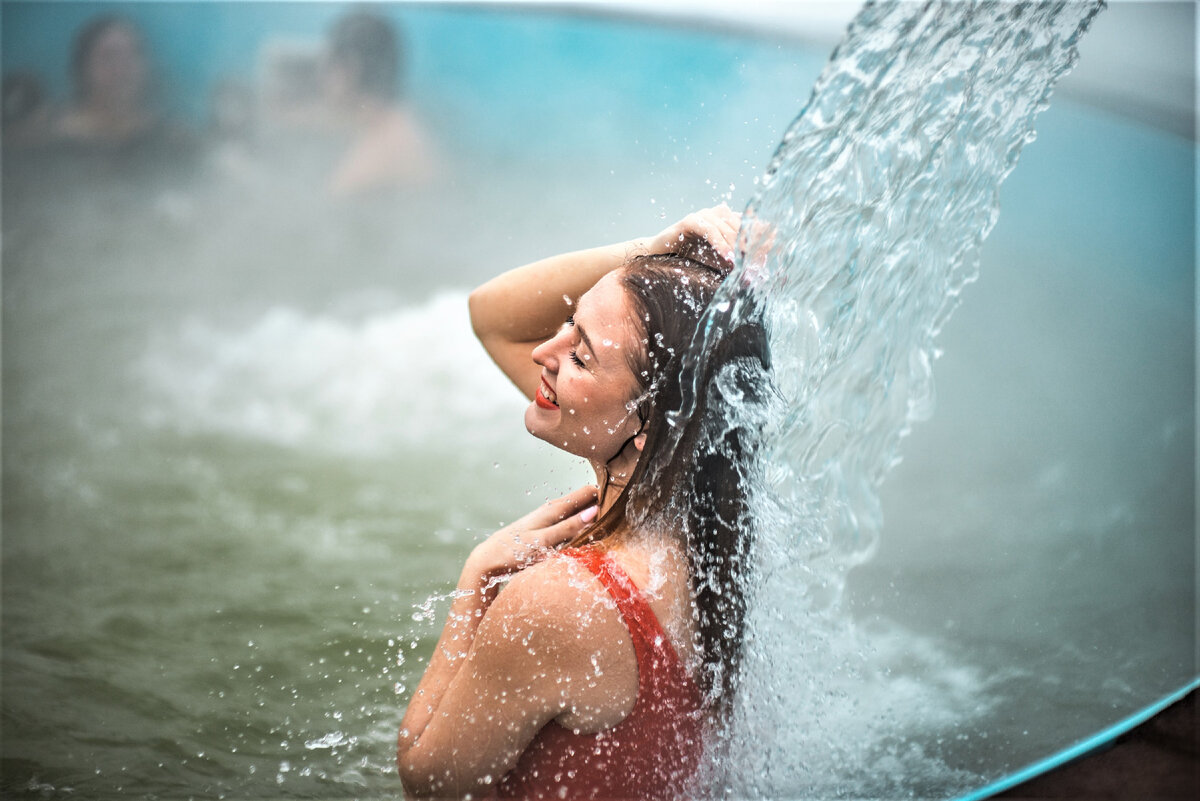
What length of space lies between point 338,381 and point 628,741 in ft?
8.22

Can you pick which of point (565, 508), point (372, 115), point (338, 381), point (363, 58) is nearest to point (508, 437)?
point (338, 381)

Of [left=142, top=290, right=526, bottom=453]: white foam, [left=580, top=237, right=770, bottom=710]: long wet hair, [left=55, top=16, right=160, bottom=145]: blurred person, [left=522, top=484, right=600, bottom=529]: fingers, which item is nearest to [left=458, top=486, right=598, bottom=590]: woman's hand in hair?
[left=522, top=484, right=600, bottom=529]: fingers

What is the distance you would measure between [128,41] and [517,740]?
11.7 ft

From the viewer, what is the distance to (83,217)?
373 cm

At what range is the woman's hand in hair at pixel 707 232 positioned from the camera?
4.06 feet

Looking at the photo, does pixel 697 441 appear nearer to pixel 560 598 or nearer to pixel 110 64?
pixel 560 598

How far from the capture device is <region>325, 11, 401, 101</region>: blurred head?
3695 millimetres

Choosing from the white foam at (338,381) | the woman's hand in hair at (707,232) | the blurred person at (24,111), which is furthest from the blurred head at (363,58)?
the woman's hand in hair at (707,232)

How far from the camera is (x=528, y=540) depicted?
1294 mm

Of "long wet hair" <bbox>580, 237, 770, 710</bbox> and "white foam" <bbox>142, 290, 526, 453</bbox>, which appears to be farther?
"white foam" <bbox>142, 290, 526, 453</bbox>

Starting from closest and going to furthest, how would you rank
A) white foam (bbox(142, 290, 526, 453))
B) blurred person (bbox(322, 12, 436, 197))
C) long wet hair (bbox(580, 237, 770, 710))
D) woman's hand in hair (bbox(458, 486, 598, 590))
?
long wet hair (bbox(580, 237, 770, 710)), woman's hand in hair (bbox(458, 486, 598, 590)), white foam (bbox(142, 290, 526, 453)), blurred person (bbox(322, 12, 436, 197))

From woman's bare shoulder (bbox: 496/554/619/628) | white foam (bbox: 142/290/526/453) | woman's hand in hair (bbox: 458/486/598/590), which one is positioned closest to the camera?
woman's bare shoulder (bbox: 496/554/619/628)

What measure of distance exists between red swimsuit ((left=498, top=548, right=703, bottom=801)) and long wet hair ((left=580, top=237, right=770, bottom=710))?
0.22 ft

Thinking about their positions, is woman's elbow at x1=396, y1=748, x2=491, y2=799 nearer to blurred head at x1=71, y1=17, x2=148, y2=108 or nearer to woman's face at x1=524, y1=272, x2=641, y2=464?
woman's face at x1=524, y1=272, x2=641, y2=464
